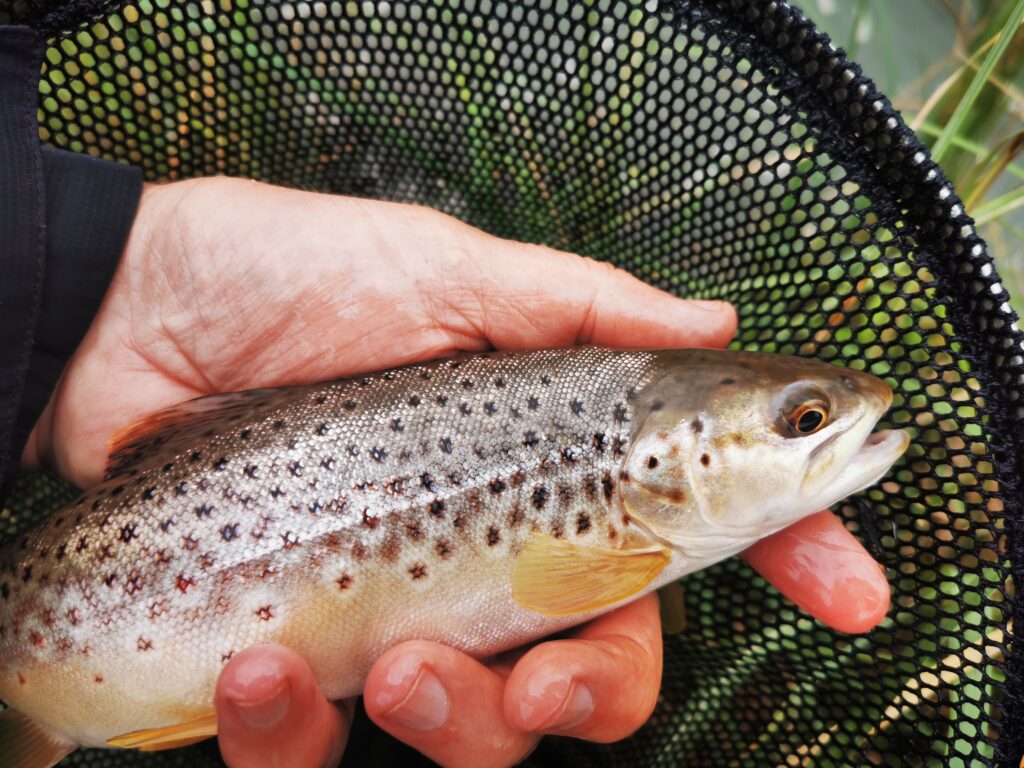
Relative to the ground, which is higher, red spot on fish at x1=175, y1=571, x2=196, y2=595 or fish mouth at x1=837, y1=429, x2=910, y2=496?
fish mouth at x1=837, y1=429, x2=910, y2=496

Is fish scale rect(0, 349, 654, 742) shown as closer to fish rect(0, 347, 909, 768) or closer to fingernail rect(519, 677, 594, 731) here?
fish rect(0, 347, 909, 768)

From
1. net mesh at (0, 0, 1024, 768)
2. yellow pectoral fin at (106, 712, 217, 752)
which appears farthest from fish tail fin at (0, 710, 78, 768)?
net mesh at (0, 0, 1024, 768)

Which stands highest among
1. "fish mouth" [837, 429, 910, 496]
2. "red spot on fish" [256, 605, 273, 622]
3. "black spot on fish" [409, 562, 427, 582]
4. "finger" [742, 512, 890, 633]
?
"fish mouth" [837, 429, 910, 496]

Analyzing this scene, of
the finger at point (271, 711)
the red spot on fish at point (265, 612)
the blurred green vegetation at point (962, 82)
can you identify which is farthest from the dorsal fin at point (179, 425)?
the blurred green vegetation at point (962, 82)

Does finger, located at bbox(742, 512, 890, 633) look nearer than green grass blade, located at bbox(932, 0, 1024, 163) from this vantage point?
Yes

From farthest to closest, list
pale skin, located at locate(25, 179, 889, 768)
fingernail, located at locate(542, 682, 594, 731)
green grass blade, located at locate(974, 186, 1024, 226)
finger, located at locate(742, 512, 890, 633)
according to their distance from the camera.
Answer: green grass blade, located at locate(974, 186, 1024, 226) → pale skin, located at locate(25, 179, 889, 768) → finger, located at locate(742, 512, 890, 633) → fingernail, located at locate(542, 682, 594, 731)

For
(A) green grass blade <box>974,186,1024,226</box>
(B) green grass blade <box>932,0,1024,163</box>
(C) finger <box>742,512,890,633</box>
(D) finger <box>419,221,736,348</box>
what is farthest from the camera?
(A) green grass blade <box>974,186,1024,226</box>

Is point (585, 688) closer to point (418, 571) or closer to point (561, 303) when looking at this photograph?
point (418, 571)
